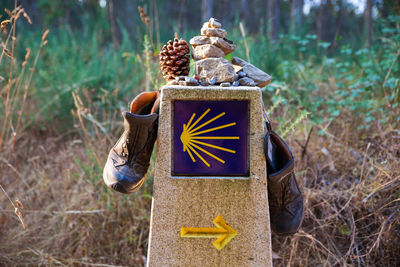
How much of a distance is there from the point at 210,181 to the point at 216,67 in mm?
508

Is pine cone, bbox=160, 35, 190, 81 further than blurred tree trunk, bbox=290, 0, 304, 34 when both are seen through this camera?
No

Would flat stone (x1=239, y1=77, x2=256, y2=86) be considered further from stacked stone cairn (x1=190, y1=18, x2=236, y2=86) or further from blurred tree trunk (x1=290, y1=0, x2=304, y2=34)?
blurred tree trunk (x1=290, y1=0, x2=304, y2=34)

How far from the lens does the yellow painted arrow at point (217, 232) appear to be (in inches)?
62.2

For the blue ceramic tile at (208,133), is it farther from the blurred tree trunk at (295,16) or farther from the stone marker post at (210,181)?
the blurred tree trunk at (295,16)

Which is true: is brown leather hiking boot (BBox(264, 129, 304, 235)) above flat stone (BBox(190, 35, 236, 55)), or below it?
below

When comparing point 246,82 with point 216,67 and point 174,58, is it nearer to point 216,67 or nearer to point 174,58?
point 216,67

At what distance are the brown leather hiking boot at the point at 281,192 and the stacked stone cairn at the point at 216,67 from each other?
29 centimetres

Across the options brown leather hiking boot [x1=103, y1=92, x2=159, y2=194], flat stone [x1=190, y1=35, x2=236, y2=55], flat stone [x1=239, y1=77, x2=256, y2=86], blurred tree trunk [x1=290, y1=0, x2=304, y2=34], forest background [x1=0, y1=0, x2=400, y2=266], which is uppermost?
blurred tree trunk [x1=290, y1=0, x2=304, y2=34]

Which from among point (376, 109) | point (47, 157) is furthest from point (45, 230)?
point (376, 109)

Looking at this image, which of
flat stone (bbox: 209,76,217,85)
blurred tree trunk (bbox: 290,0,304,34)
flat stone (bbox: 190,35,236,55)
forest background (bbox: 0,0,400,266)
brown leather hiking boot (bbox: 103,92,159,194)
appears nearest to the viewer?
brown leather hiking boot (bbox: 103,92,159,194)

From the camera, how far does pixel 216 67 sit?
163cm

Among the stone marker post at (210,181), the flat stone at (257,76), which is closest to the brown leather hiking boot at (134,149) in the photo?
the stone marker post at (210,181)

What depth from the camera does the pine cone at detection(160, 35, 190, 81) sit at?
1.68 m

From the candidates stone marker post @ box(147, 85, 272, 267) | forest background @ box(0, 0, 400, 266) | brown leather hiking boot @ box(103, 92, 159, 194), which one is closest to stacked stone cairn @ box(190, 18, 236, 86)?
stone marker post @ box(147, 85, 272, 267)
